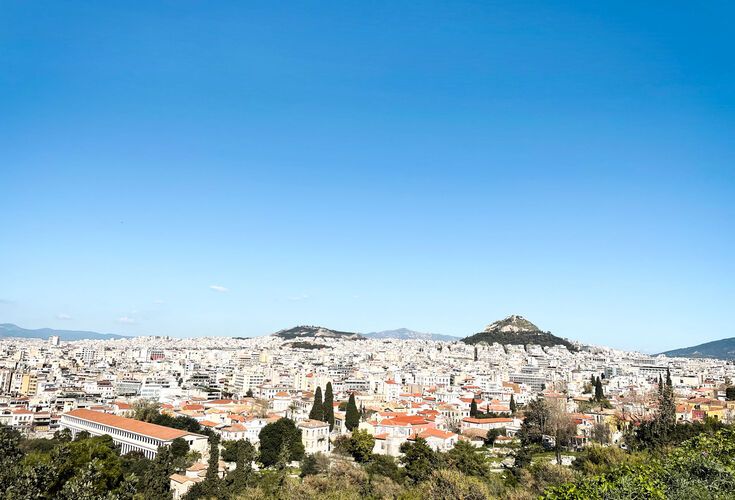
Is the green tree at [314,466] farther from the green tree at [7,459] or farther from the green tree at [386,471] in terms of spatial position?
the green tree at [7,459]

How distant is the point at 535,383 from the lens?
82.1m

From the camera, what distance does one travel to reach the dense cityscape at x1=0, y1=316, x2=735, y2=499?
78.9 feet

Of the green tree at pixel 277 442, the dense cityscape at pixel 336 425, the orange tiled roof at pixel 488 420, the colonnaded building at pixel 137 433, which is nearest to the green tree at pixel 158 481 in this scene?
the dense cityscape at pixel 336 425

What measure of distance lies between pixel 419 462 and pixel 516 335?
128095mm

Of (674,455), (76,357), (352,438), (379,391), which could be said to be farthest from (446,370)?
(674,455)

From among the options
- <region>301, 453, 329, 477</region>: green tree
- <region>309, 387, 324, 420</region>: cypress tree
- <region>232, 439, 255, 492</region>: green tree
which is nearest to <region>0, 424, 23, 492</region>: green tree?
<region>232, 439, 255, 492</region>: green tree

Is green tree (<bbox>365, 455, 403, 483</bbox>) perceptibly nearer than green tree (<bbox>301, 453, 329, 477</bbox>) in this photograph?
Yes

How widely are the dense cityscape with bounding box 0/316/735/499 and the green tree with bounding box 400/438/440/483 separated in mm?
83

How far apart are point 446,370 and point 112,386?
170 ft

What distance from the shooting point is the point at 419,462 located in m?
26.2

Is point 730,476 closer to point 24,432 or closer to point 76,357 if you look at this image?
point 24,432

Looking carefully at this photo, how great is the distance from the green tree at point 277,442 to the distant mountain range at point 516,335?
4566 inches

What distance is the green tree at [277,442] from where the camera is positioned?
108 feet

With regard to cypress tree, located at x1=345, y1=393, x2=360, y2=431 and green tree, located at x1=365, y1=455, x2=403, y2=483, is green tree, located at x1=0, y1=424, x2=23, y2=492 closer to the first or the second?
green tree, located at x1=365, y1=455, x2=403, y2=483
